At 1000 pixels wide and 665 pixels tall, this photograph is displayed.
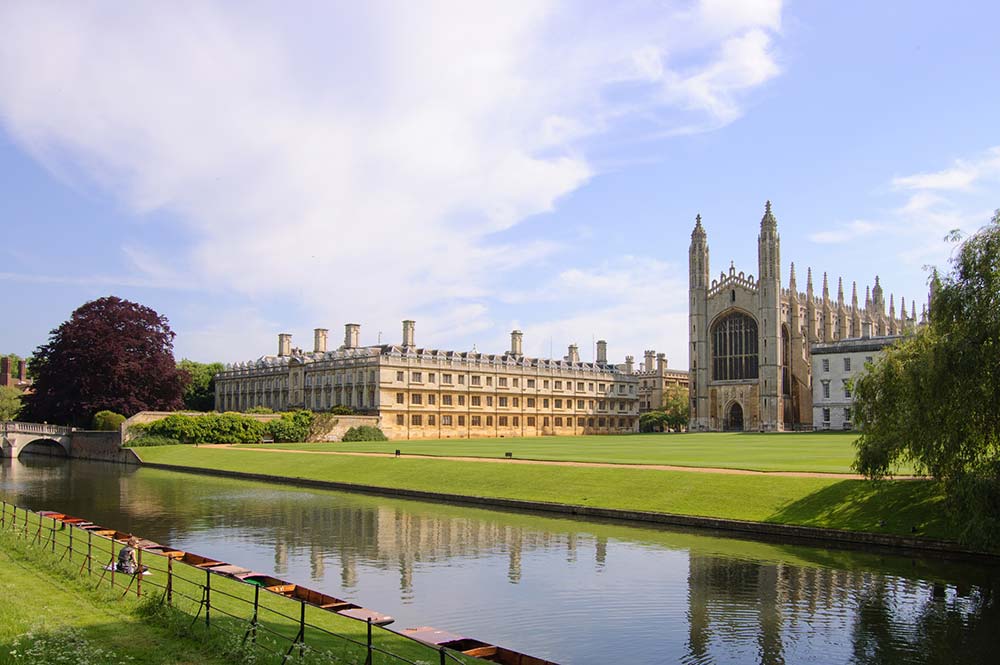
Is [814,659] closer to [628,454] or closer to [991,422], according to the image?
[991,422]

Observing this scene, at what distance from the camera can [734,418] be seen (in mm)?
93188

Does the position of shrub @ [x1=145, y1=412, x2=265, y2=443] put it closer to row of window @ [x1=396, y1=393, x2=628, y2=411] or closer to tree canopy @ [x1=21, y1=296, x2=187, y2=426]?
tree canopy @ [x1=21, y1=296, x2=187, y2=426]

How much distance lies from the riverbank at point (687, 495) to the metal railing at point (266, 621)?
1418cm

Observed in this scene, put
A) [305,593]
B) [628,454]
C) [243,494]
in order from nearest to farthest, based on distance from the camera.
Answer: [305,593]
[243,494]
[628,454]

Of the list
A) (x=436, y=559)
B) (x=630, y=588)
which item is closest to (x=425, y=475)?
(x=436, y=559)

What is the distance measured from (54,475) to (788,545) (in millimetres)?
39304

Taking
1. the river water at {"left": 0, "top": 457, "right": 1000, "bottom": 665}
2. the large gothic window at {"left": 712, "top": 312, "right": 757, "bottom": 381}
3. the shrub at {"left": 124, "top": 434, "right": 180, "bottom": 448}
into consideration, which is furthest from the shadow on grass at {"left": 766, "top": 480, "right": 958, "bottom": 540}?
the large gothic window at {"left": 712, "top": 312, "right": 757, "bottom": 381}

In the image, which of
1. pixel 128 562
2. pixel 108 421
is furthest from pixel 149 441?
pixel 128 562

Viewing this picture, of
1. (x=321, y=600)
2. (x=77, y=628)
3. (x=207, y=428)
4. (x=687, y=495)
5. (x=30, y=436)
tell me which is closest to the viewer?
(x=77, y=628)

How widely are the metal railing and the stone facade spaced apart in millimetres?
58434

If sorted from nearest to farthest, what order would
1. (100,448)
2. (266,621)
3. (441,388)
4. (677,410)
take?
(266,621)
(100,448)
(441,388)
(677,410)

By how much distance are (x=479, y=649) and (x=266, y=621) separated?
3473 mm

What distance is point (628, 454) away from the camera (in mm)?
42438

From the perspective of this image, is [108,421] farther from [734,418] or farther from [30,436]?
[734,418]
